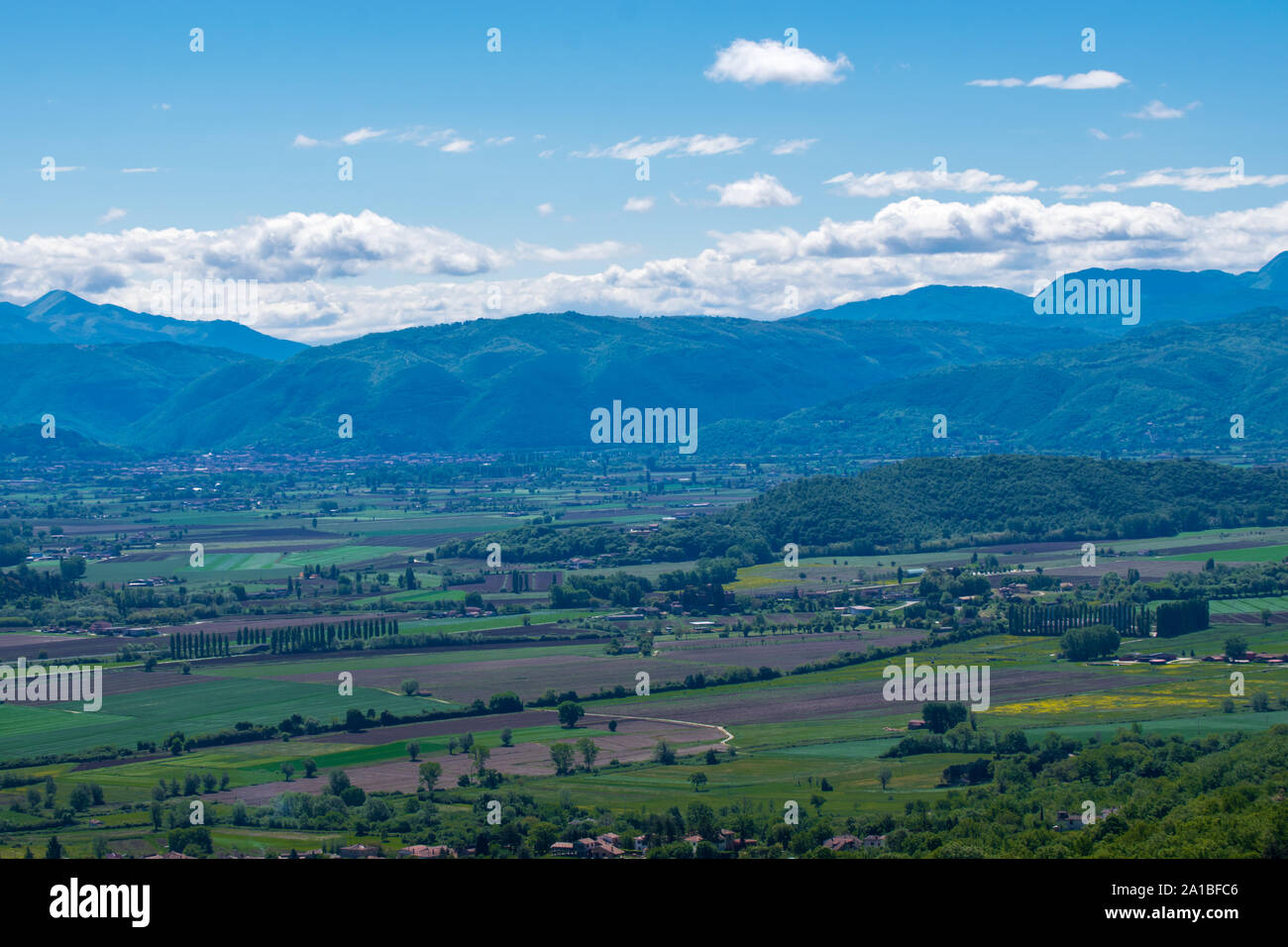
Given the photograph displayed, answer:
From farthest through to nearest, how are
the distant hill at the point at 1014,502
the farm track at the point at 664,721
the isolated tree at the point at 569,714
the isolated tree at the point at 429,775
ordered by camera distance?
1. the distant hill at the point at 1014,502
2. the isolated tree at the point at 569,714
3. the farm track at the point at 664,721
4. the isolated tree at the point at 429,775

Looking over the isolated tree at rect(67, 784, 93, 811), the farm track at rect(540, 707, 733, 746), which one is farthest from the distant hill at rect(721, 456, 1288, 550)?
the isolated tree at rect(67, 784, 93, 811)

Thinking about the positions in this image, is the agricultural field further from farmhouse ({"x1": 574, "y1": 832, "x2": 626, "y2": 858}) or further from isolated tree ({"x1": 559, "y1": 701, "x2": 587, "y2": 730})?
farmhouse ({"x1": 574, "y1": 832, "x2": 626, "y2": 858})

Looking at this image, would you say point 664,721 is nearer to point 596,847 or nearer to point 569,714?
point 569,714

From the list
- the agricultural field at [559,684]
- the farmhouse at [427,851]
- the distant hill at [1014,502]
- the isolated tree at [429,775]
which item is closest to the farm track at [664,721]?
the agricultural field at [559,684]

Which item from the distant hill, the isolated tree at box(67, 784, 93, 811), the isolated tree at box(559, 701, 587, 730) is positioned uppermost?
the distant hill

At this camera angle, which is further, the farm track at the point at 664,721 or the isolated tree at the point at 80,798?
the farm track at the point at 664,721

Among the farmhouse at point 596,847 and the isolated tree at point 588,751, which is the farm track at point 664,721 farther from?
the farmhouse at point 596,847

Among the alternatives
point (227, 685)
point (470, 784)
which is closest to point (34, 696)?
point (227, 685)

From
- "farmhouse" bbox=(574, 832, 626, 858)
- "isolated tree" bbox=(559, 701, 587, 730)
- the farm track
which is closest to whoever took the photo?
"farmhouse" bbox=(574, 832, 626, 858)

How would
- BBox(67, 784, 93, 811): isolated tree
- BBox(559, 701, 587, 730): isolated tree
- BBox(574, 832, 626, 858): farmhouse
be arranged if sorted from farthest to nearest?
BBox(559, 701, 587, 730): isolated tree → BBox(67, 784, 93, 811): isolated tree → BBox(574, 832, 626, 858): farmhouse
